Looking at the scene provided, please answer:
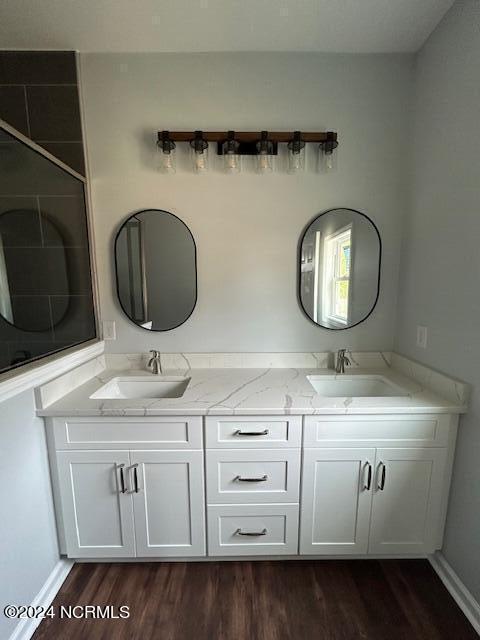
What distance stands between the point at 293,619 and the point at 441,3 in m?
2.83

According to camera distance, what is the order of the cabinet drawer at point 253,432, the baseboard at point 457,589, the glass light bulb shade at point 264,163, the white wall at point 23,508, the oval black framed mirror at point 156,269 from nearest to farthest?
the white wall at point 23,508 < the baseboard at point 457,589 < the cabinet drawer at point 253,432 < the glass light bulb shade at point 264,163 < the oval black framed mirror at point 156,269

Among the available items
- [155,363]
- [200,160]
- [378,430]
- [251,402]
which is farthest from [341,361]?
[200,160]

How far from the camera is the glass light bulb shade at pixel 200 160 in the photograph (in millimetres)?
1494

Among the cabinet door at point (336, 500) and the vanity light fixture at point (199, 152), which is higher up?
the vanity light fixture at point (199, 152)

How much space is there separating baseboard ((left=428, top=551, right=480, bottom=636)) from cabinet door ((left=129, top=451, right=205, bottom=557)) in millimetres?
1149

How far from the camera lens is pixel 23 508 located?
1.05m

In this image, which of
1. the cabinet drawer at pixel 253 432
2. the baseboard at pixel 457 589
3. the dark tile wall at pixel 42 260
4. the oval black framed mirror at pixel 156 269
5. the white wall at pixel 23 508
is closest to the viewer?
the white wall at pixel 23 508

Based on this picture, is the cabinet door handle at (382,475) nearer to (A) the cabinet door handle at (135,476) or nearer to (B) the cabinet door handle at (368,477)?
(B) the cabinet door handle at (368,477)

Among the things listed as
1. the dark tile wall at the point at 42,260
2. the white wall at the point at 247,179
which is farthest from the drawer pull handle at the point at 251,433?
the dark tile wall at the point at 42,260

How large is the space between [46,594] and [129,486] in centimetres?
56

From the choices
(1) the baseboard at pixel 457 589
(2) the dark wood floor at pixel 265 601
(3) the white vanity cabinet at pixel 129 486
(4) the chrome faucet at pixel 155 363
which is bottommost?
(2) the dark wood floor at pixel 265 601

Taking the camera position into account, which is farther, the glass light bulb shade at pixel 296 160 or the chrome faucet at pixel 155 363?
the chrome faucet at pixel 155 363

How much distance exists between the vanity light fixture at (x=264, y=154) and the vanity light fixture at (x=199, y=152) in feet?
1.01

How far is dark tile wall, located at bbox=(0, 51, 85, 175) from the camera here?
1457 millimetres
